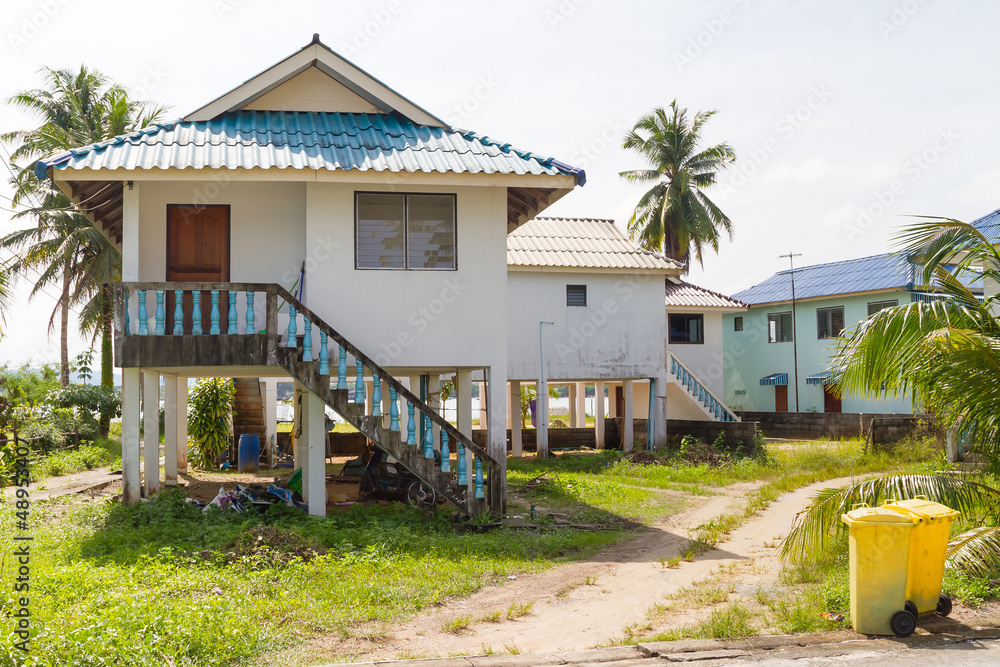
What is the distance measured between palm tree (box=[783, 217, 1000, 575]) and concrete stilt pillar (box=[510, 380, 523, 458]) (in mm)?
16665

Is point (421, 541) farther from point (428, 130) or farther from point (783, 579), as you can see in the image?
point (428, 130)

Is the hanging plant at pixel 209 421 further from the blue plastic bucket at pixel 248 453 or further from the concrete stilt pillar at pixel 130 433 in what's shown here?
the concrete stilt pillar at pixel 130 433

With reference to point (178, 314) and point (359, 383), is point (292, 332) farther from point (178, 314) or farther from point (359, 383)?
point (178, 314)

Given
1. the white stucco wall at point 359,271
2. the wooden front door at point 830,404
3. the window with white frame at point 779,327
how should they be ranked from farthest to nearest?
the window with white frame at point 779,327, the wooden front door at point 830,404, the white stucco wall at point 359,271

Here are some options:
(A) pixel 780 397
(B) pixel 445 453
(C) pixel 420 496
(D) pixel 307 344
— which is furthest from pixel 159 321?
(A) pixel 780 397

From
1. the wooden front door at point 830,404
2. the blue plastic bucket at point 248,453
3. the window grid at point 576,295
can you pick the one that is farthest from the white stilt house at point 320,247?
the wooden front door at point 830,404

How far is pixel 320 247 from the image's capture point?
1210 centimetres

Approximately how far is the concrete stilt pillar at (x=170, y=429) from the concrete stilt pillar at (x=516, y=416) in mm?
10810

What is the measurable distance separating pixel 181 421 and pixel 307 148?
27.4ft

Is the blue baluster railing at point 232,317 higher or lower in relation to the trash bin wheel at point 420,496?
higher

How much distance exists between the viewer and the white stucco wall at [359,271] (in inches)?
477

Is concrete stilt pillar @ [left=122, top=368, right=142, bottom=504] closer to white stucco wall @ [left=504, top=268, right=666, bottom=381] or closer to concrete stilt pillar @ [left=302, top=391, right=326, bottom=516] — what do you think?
concrete stilt pillar @ [left=302, top=391, right=326, bottom=516]

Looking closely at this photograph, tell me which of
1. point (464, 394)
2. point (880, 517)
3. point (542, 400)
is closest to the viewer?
point (880, 517)

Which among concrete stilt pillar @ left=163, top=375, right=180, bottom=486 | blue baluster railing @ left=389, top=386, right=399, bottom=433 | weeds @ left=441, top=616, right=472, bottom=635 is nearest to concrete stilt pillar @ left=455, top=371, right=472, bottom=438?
blue baluster railing @ left=389, top=386, right=399, bottom=433
